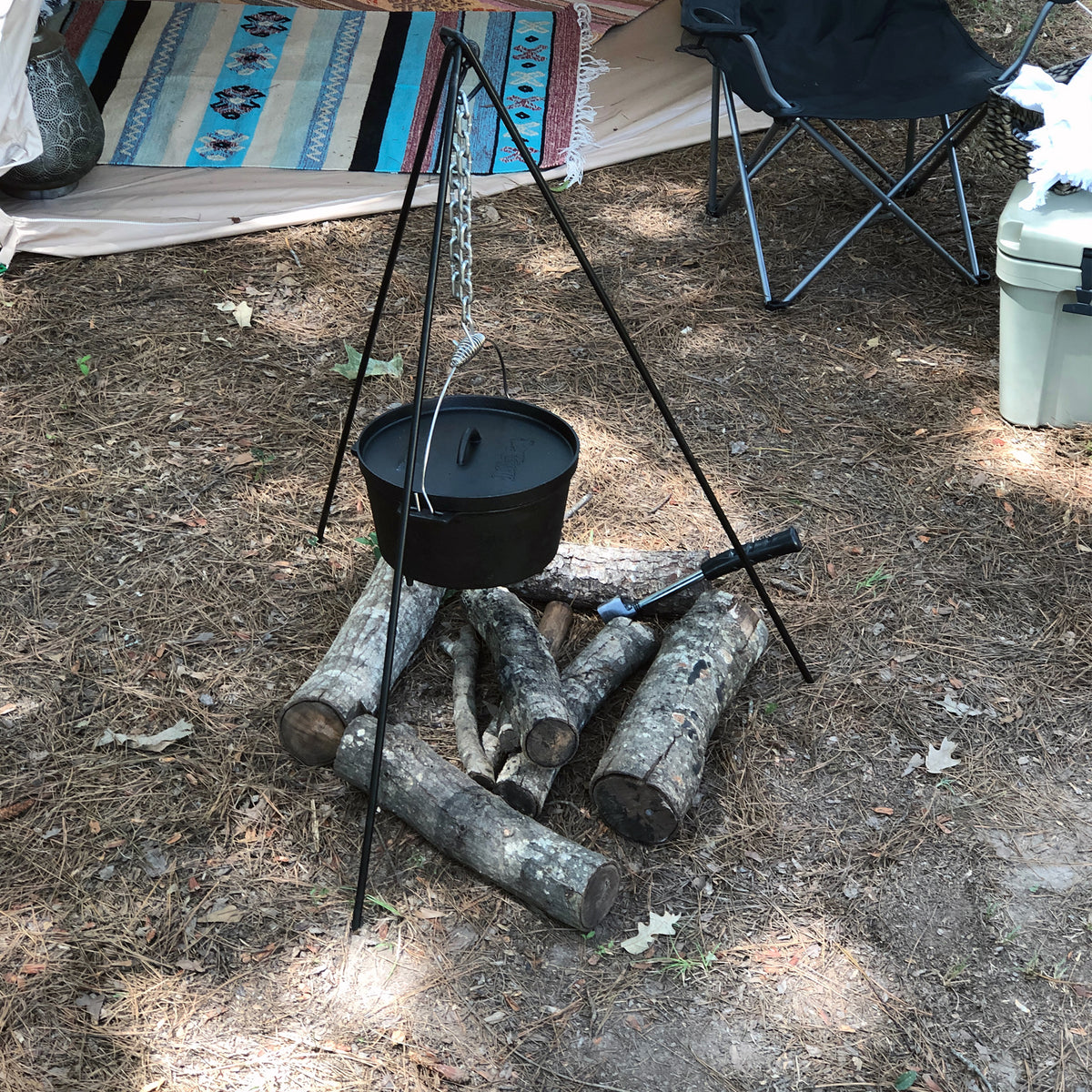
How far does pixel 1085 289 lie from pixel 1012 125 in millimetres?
1043

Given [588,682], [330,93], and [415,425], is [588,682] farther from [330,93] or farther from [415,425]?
[330,93]

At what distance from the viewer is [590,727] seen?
2172 mm

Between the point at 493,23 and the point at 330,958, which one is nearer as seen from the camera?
the point at 330,958

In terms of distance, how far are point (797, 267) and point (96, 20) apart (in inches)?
132

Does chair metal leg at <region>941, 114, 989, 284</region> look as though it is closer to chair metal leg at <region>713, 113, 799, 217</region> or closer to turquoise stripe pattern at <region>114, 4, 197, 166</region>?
chair metal leg at <region>713, 113, 799, 217</region>

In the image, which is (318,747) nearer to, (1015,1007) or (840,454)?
(1015,1007)

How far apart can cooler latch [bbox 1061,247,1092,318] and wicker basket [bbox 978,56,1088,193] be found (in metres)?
0.73

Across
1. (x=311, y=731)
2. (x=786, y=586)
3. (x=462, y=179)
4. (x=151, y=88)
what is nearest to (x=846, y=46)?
(x=786, y=586)

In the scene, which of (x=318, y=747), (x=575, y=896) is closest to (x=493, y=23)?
(x=318, y=747)

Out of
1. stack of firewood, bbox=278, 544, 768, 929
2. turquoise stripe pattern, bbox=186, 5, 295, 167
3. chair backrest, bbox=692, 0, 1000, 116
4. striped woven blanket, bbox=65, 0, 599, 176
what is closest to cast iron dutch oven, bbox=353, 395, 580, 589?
stack of firewood, bbox=278, 544, 768, 929

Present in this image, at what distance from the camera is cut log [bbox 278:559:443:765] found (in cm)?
202

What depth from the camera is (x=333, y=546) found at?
2645mm

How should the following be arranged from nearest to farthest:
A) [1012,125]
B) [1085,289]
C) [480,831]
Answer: [480,831]
[1085,289]
[1012,125]

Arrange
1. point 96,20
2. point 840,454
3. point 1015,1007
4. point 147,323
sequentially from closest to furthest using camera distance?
point 1015,1007 < point 840,454 < point 147,323 < point 96,20
